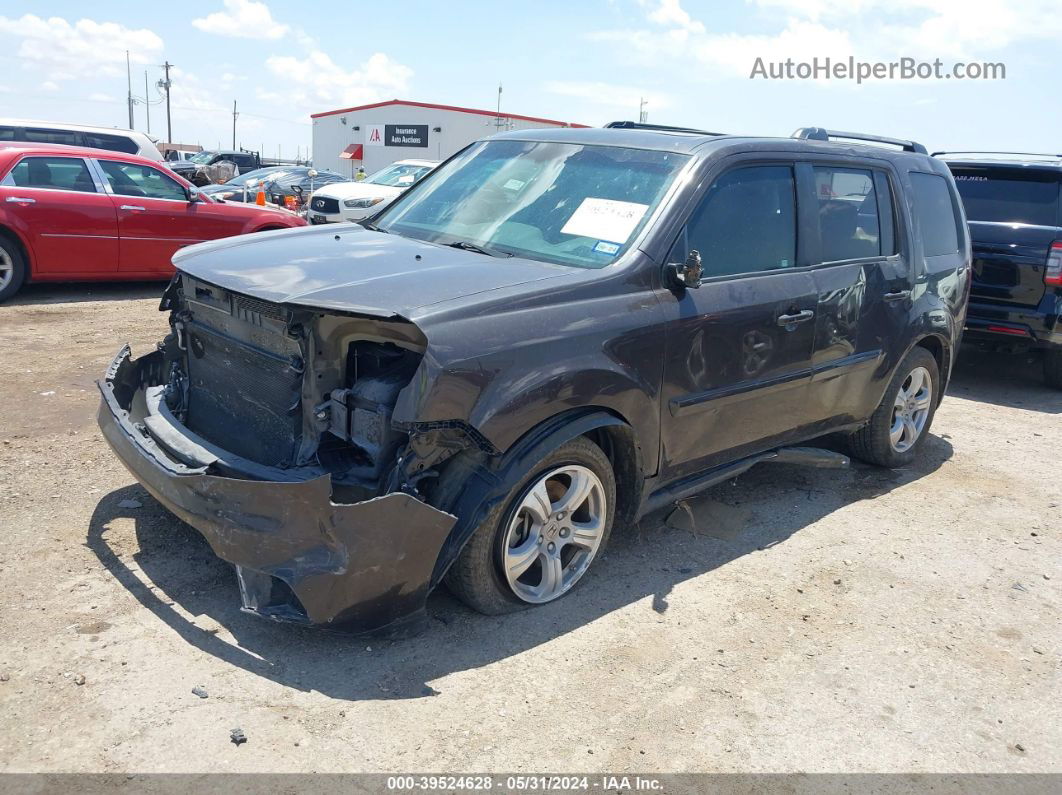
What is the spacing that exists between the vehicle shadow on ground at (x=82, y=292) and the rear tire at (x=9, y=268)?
0.15 metres

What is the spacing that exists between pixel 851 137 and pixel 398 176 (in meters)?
13.0

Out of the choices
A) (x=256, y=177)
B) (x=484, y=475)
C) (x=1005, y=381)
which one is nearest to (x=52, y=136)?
(x=484, y=475)

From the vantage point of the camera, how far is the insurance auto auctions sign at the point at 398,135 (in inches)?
1764

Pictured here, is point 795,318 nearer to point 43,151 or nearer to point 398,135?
point 43,151

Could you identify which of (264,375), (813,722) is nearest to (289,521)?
(264,375)

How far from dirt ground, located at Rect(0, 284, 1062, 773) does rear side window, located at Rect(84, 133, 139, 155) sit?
27.9 ft

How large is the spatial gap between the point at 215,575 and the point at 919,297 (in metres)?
4.18

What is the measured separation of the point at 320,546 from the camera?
2986 mm

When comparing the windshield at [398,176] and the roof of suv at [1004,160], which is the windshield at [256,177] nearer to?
the windshield at [398,176]

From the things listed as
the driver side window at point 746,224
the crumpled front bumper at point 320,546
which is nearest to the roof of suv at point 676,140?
the driver side window at point 746,224

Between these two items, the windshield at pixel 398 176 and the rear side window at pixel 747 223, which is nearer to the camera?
the rear side window at pixel 747 223

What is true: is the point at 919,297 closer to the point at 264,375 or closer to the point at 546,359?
the point at 546,359

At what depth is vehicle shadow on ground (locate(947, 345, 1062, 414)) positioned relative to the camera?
311 inches

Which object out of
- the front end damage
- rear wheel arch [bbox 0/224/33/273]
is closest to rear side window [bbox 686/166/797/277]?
the front end damage
